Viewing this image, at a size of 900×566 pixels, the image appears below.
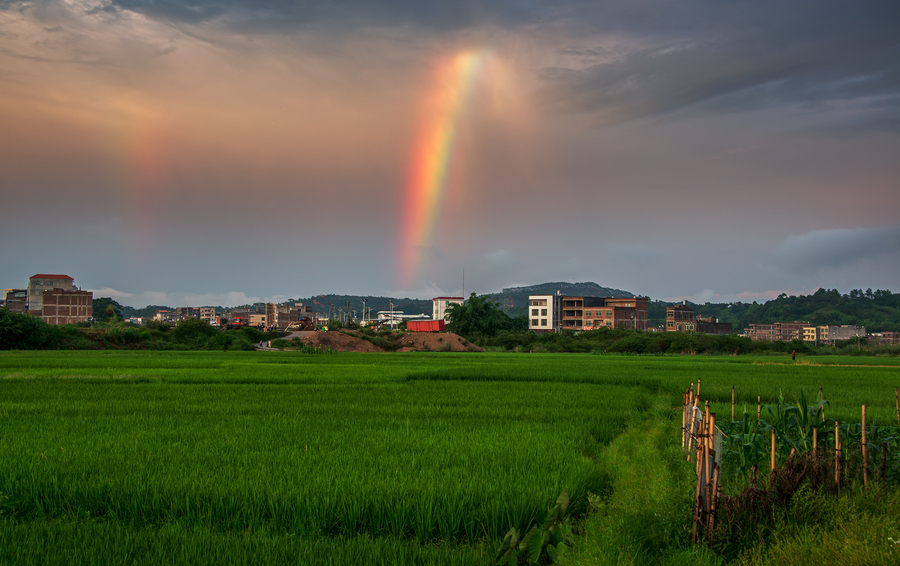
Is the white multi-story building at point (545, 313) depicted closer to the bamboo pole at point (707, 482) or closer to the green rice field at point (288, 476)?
the green rice field at point (288, 476)

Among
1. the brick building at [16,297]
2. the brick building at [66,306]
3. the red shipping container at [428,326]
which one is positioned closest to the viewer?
the red shipping container at [428,326]

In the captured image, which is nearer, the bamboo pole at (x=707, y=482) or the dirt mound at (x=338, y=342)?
the bamboo pole at (x=707, y=482)

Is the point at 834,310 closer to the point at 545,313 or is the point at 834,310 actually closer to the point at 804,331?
the point at 804,331

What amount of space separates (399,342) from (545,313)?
56504 mm

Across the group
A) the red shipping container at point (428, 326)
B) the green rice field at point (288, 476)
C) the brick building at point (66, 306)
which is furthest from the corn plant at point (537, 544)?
the brick building at point (66, 306)

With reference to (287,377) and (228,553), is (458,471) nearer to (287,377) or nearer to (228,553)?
(228,553)

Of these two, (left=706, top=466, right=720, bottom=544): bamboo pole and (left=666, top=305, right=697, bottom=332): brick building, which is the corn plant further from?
(left=666, top=305, right=697, bottom=332): brick building

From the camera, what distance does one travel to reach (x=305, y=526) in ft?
15.8

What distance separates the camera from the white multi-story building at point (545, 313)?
11369 centimetres

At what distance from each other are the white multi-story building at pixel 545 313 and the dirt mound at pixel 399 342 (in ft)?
170

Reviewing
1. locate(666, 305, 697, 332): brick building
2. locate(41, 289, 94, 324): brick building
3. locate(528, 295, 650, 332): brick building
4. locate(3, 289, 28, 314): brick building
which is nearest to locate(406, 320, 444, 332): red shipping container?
locate(528, 295, 650, 332): brick building

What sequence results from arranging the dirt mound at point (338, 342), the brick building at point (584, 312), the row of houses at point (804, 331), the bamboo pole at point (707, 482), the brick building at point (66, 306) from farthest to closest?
the row of houses at point (804, 331)
the brick building at point (66, 306)
the brick building at point (584, 312)
the dirt mound at point (338, 342)
the bamboo pole at point (707, 482)

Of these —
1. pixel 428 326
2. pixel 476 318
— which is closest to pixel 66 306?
pixel 428 326

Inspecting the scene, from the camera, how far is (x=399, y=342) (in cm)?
6347
